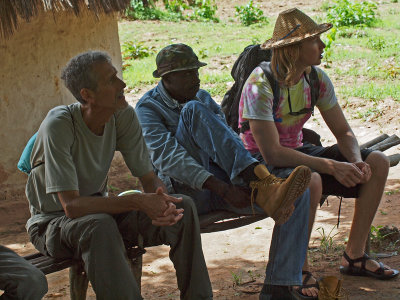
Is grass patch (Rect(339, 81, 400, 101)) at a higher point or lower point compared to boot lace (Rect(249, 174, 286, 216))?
lower

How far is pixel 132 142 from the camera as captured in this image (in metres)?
3.60

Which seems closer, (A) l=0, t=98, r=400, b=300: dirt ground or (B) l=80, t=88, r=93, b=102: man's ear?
(B) l=80, t=88, r=93, b=102: man's ear

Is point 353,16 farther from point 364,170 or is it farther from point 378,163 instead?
point 364,170

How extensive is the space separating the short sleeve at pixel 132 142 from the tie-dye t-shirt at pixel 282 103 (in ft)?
2.32

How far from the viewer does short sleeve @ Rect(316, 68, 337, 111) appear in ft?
13.8

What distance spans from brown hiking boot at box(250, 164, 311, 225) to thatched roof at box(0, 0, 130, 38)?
308 cm

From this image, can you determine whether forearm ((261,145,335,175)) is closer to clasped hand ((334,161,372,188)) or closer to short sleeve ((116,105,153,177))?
clasped hand ((334,161,372,188))

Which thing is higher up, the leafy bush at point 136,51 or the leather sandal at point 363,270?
the leafy bush at point 136,51

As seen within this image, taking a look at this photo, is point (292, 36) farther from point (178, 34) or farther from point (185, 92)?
point (178, 34)

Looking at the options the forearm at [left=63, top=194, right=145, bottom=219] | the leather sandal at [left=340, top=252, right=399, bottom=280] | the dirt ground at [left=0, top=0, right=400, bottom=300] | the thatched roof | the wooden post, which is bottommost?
the dirt ground at [left=0, top=0, right=400, bottom=300]

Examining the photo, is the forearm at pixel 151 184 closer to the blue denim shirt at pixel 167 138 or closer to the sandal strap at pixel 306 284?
the blue denim shirt at pixel 167 138

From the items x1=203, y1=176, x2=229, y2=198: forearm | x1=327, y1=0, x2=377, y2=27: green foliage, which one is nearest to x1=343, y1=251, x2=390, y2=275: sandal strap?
x1=203, y1=176, x2=229, y2=198: forearm

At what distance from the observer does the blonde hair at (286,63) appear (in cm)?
400

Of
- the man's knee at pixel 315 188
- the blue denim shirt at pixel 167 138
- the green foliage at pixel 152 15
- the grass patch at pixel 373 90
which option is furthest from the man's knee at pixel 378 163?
the green foliage at pixel 152 15
